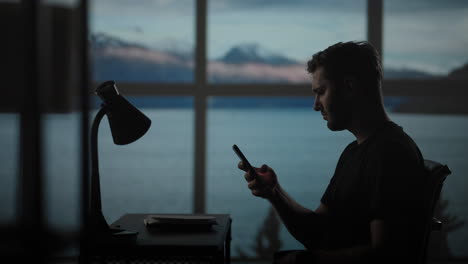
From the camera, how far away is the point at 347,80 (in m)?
1.80

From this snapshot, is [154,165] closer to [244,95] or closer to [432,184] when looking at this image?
[244,95]

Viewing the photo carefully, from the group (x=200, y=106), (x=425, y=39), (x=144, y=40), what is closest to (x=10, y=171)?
(x=200, y=106)

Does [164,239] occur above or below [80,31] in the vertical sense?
below

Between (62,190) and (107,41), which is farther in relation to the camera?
(107,41)

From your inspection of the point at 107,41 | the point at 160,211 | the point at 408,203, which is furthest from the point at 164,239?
the point at 107,41

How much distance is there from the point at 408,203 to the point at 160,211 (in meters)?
2.03

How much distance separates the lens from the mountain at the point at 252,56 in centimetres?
335

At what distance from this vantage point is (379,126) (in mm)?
1716

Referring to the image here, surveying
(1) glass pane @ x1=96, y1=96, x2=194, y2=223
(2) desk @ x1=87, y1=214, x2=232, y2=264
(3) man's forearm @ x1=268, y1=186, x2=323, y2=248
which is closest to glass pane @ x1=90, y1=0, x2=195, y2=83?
(1) glass pane @ x1=96, y1=96, x2=194, y2=223

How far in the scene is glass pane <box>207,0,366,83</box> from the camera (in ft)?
10.9

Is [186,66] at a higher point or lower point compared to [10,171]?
higher

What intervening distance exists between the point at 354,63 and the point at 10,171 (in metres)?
1.48

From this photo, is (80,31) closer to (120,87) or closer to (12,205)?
(12,205)

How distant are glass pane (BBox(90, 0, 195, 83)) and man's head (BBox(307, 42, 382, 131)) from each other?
1.51 meters
